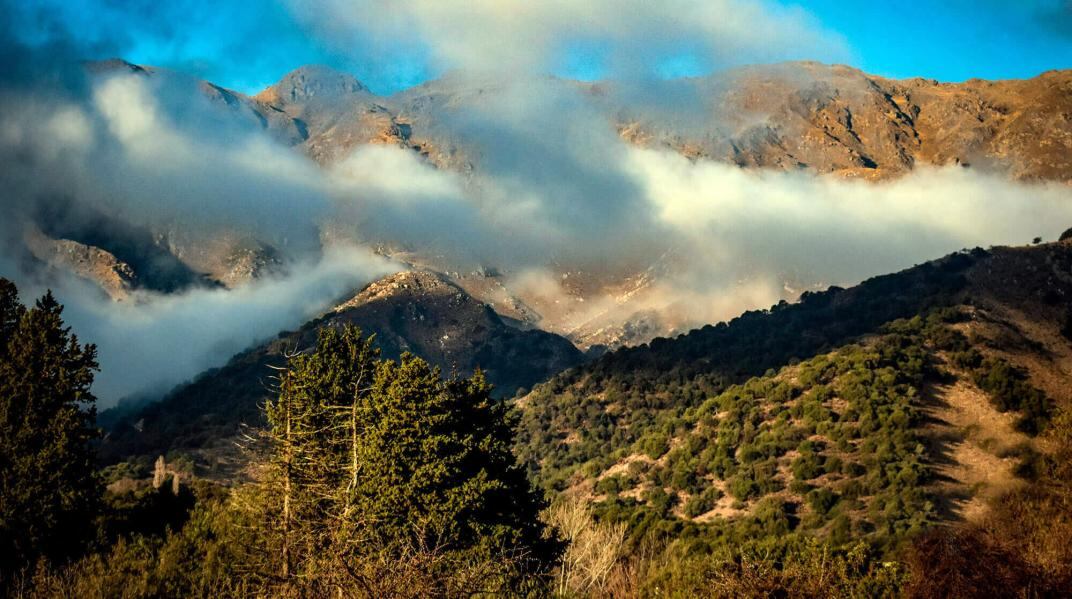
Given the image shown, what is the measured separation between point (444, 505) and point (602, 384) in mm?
88939

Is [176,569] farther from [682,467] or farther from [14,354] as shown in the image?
[682,467]

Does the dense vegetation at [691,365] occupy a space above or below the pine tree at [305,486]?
above

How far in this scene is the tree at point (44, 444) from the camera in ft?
116

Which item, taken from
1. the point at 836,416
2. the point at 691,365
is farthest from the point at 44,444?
the point at 691,365

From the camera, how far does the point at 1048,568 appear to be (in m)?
25.4

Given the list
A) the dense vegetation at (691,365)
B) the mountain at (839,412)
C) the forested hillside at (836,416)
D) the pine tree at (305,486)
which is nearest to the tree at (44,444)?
the pine tree at (305,486)

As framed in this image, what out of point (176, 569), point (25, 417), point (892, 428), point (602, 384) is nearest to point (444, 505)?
point (176, 569)

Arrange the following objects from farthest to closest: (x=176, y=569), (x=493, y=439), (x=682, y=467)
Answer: (x=682, y=467), (x=493, y=439), (x=176, y=569)

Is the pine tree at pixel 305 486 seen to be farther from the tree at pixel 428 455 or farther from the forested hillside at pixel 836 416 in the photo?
the forested hillside at pixel 836 416

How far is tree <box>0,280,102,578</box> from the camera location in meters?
35.5

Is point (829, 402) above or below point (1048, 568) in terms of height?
above

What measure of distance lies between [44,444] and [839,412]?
62346 millimetres

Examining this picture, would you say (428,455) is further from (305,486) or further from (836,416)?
(836,416)

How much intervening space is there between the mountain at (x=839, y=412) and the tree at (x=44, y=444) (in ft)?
107
